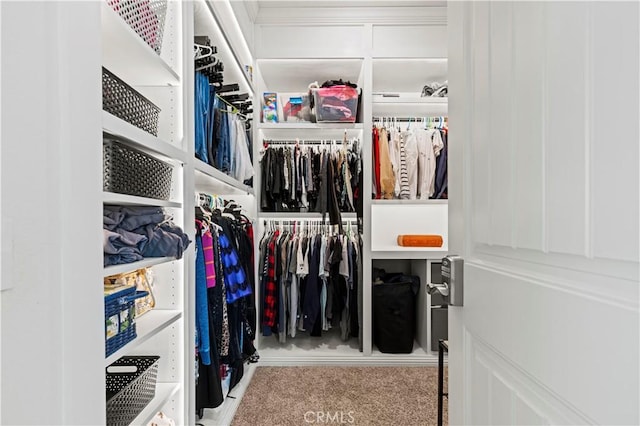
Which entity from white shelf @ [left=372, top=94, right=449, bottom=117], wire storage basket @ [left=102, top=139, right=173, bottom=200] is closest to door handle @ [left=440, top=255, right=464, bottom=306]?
wire storage basket @ [left=102, top=139, right=173, bottom=200]

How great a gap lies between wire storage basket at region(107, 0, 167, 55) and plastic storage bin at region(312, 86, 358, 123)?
161cm

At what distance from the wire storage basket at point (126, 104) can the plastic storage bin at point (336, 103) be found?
5.66 ft

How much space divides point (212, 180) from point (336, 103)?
1.32m

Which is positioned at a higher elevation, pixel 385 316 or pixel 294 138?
pixel 294 138

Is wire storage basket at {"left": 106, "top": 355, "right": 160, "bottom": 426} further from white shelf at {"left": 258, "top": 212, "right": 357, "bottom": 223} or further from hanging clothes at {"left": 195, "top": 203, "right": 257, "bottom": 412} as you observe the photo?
white shelf at {"left": 258, "top": 212, "right": 357, "bottom": 223}

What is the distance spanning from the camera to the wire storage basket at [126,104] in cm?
94

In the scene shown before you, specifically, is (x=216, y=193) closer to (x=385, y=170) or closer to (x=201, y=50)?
(x=201, y=50)

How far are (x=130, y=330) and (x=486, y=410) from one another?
3.09 ft

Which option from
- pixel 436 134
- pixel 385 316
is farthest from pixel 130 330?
pixel 436 134

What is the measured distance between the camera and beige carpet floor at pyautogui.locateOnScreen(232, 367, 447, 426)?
6.59ft

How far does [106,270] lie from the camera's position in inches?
35.6

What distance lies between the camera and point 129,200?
3.35 feet

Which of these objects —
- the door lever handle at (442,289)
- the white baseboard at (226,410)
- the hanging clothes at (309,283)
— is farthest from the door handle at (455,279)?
the hanging clothes at (309,283)

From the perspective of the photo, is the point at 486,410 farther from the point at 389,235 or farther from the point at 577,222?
the point at 389,235
